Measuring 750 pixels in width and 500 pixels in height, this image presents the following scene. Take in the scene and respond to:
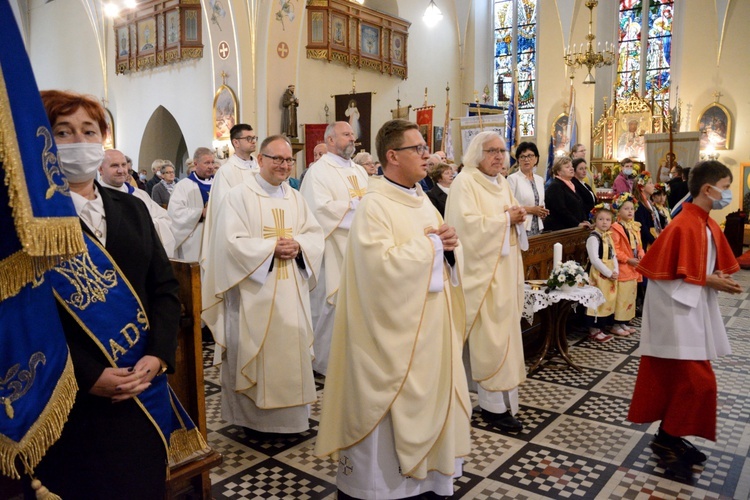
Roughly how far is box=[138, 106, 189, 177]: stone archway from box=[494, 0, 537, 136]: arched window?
1074 centimetres

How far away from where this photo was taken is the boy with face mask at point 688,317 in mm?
3467

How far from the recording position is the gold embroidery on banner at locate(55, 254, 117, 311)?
1.86 meters

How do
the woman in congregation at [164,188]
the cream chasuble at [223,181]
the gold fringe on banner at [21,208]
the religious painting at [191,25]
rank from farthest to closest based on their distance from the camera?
the religious painting at [191,25] → the woman in congregation at [164,188] → the cream chasuble at [223,181] → the gold fringe on banner at [21,208]

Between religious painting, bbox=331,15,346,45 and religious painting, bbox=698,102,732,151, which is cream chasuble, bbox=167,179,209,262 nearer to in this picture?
religious painting, bbox=331,15,346,45

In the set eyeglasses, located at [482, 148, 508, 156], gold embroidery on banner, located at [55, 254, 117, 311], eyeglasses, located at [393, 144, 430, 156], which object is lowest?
gold embroidery on banner, located at [55, 254, 117, 311]

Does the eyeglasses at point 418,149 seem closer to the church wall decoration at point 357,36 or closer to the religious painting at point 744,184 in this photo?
the church wall decoration at point 357,36

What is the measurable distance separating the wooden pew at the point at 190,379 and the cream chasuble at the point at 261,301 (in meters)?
0.78

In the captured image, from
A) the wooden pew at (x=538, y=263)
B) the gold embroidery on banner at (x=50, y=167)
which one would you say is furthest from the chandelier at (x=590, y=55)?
the gold embroidery on banner at (x=50, y=167)

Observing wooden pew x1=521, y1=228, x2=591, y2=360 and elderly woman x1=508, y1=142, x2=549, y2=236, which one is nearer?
wooden pew x1=521, y1=228, x2=591, y2=360

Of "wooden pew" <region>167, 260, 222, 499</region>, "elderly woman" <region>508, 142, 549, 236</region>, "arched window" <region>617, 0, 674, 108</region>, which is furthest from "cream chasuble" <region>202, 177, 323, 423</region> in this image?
"arched window" <region>617, 0, 674, 108</region>

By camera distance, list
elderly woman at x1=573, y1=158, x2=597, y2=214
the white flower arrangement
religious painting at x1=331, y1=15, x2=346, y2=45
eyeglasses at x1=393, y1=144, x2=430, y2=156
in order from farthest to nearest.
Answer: religious painting at x1=331, y1=15, x2=346, y2=45, elderly woman at x1=573, y1=158, x2=597, y2=214, the white flower arrangement, eyeglasses at x1=393, y1=144, x2=430, y2=156

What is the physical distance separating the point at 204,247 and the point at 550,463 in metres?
3.22

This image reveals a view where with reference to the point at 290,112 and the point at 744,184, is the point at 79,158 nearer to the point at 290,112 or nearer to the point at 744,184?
the point at 290,112

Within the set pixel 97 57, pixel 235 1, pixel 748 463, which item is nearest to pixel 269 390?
pixel 748 463
